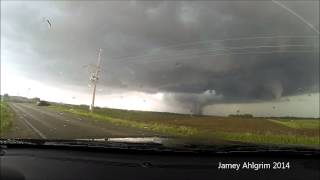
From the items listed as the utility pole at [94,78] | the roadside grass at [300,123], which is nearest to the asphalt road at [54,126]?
the utility pole at [94,78]

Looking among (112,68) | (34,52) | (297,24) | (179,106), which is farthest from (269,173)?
(297,24)

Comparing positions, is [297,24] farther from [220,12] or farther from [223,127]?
[223,127]

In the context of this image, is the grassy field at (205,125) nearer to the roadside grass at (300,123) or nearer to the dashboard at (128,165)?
the roadside grass at (300,123)

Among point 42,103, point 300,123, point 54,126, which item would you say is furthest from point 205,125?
point 300,123

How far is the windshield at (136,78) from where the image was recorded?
741 cm

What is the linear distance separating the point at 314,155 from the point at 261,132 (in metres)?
2.57

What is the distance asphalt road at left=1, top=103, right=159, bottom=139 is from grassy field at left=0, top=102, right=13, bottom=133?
3.8 inches

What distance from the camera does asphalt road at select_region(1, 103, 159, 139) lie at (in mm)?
6883

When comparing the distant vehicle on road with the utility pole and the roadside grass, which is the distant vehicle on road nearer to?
the utility pole

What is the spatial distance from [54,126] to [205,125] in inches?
102

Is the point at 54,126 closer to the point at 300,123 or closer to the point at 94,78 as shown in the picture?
the point at 94,78

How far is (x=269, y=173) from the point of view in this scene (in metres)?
6.12

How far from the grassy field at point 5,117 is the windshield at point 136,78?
2 cm

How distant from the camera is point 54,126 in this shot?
705 cm
